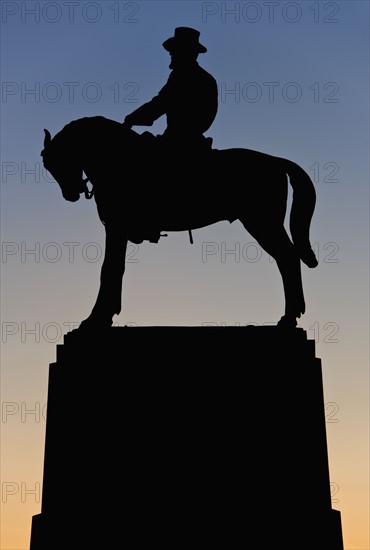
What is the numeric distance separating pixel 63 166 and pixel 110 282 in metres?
1.21

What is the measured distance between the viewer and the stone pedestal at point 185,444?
8.90 m

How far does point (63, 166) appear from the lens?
9766 mm

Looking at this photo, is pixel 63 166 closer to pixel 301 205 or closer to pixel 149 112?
pixel 149 112

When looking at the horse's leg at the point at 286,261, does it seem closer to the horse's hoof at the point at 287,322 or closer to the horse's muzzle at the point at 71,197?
the horse's hoof at the point at 287,322

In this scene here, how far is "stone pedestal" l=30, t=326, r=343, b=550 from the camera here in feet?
29.2

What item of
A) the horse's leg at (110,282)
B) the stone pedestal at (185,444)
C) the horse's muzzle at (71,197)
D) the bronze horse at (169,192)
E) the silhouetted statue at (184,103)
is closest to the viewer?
the stone pedestal at (185,444)

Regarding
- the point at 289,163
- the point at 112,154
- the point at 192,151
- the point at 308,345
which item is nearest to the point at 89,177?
the point at 112,154

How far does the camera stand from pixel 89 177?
985 cm

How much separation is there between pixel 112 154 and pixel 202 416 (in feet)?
8.48

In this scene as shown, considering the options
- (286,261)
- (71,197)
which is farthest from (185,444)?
(71,197)

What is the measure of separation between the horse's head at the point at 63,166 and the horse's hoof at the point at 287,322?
7.41 feet

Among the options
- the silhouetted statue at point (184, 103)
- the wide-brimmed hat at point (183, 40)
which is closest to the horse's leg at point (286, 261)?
the silhouetted statue at point (184, 103)

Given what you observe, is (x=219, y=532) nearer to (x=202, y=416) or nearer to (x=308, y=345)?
(x=202, y=416)

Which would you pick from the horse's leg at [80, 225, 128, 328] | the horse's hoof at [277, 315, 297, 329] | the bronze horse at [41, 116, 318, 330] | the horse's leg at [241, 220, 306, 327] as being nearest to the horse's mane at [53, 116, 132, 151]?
the bronze horse at [41, 116, 318, 330]
